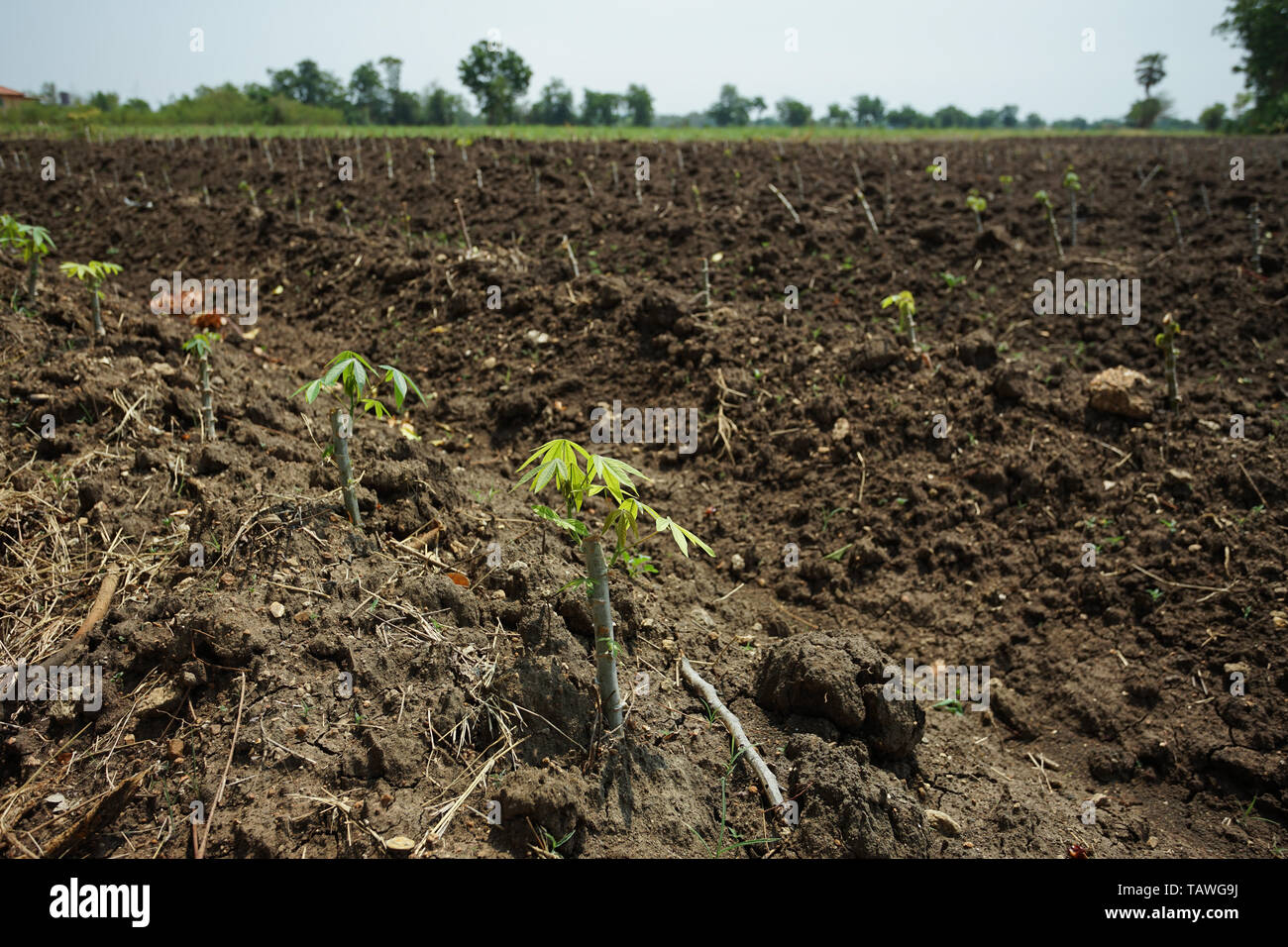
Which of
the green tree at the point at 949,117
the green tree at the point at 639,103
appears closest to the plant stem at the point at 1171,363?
the green tree at the point at 639,103

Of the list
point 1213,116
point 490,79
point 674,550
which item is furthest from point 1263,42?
point 674,550

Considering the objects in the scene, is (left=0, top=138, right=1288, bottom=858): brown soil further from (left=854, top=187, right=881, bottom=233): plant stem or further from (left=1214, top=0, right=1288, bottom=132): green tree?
(left=1214, top=0, right=1288, bottom=132): green tree

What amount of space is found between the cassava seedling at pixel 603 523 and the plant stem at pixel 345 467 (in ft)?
3.38

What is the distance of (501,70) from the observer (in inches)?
1184

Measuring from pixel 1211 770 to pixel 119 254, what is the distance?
10251mm

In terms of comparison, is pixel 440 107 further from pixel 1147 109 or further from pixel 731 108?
pixel 1147 109

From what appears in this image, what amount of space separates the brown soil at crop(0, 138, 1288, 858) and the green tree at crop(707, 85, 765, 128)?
191 feet

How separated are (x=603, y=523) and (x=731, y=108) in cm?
7132

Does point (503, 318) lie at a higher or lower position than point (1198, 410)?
higher

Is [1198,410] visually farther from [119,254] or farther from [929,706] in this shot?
[119,254]

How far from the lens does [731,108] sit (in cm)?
6481

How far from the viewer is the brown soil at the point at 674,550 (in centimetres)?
231

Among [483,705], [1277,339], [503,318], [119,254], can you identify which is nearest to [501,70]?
[119,254]

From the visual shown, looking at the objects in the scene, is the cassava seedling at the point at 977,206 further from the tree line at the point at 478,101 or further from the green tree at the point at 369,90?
the green tree at the point at 369,90
